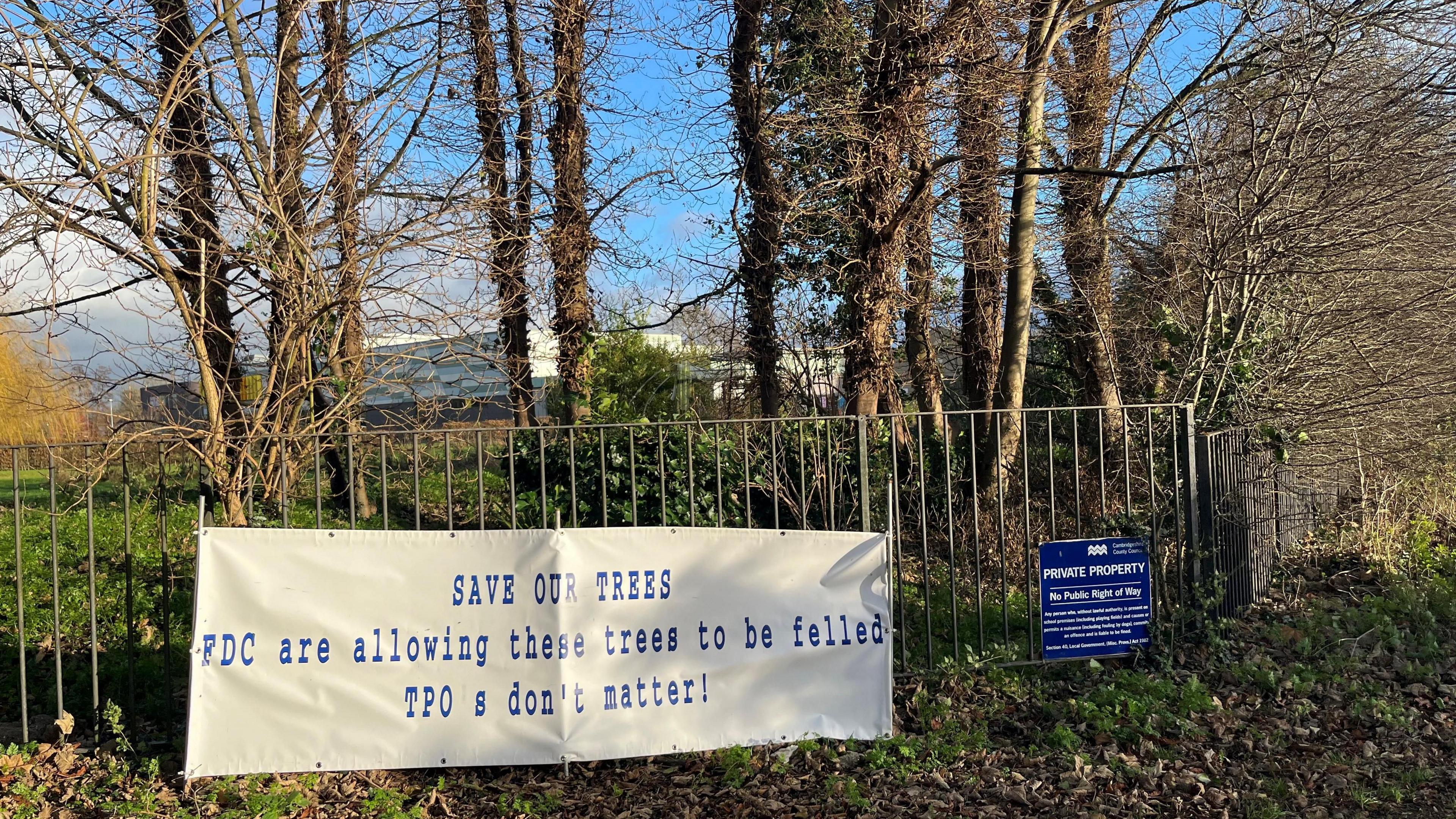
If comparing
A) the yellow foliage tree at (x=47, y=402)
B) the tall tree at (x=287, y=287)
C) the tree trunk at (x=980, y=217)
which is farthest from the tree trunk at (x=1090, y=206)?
the yellow foliage tree at (x=47, y=402)

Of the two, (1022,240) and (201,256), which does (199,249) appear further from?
(1022,240)

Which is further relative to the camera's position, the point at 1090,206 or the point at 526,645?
the point at 1090,206

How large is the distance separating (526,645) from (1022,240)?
22.0 ft

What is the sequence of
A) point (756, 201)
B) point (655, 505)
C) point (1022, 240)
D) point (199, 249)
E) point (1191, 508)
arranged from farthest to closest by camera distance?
1. point (756, 201)
2. point (1022, 240)
3. point (655, 505)
4. point (1191, 508)
5. point (199, 249)

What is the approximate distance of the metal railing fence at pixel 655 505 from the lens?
5375 mm

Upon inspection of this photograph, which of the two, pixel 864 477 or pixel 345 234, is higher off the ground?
pixel 345 234

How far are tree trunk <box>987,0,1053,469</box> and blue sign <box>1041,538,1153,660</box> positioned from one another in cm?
304

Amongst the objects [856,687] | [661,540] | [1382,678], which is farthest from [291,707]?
[1382,678]

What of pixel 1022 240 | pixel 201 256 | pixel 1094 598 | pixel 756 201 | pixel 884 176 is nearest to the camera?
pixel 201 256

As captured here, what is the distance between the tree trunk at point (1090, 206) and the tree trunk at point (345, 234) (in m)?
6.69

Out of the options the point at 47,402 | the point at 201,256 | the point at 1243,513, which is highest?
the point at 201,256

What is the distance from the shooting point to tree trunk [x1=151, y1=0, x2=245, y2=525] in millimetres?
5207

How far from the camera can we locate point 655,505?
866 centimetres

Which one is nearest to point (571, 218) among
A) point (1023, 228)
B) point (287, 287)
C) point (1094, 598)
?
point (1023, 228)
